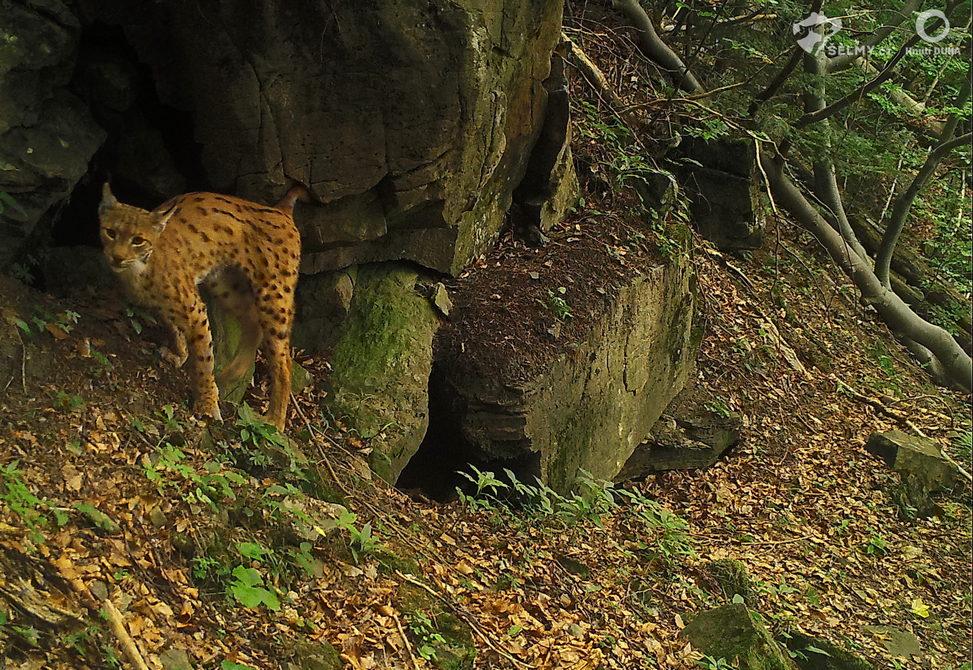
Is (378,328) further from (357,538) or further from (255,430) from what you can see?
(357,538)

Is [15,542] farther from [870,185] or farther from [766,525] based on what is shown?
[870,185]

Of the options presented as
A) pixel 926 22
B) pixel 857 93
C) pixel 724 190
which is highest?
pixel 926 22

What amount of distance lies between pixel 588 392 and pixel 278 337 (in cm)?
306

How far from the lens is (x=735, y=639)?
6.38 m

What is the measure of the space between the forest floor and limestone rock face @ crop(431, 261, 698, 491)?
0.46 meters

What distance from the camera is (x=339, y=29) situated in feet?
20.0

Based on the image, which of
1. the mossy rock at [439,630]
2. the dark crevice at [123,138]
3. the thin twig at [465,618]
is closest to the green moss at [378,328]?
the dark crevice at [123,138]

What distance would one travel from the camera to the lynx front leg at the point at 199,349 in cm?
569

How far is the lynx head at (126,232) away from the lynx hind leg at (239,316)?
76cm

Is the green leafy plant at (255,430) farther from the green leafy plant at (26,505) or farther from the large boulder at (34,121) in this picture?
the large boulder at (34,121)

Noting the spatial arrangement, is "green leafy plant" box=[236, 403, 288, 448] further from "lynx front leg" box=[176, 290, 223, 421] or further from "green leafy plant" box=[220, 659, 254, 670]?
"green leafy plant" box=[220, 659, 254, 670]

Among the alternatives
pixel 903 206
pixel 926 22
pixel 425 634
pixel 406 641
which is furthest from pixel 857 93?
pixel 406 641

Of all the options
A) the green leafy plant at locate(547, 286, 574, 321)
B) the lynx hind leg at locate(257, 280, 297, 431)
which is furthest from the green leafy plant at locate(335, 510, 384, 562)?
the green leafy plant at locate(547, 286, 574, 321)

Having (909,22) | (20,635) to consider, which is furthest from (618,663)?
(909,22)
